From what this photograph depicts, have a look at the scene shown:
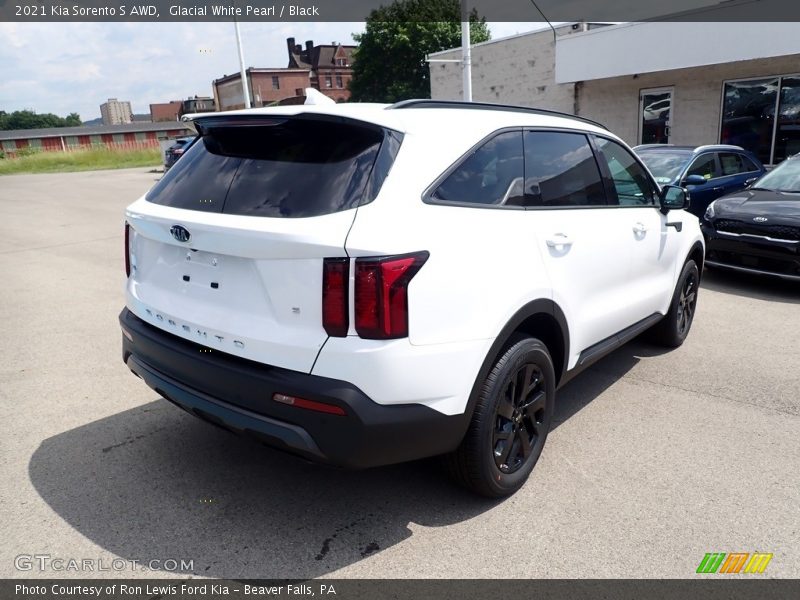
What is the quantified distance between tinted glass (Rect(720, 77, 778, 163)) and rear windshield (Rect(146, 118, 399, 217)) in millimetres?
15975

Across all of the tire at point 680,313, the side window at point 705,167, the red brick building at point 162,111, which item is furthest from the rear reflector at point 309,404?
the red brick building at point 162,111

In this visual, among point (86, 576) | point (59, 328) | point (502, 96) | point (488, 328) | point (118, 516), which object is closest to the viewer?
point (86, 576)

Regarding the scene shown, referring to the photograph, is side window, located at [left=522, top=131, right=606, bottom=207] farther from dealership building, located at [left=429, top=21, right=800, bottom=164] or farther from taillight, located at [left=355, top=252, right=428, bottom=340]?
dealership building, located at [left=429, top=21, right=800, bottom=164]

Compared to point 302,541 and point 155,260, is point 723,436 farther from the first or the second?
point 155,260

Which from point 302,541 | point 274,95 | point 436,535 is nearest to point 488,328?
point 436,535

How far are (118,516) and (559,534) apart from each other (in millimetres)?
2055

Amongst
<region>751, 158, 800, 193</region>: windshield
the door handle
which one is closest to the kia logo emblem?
the door handle

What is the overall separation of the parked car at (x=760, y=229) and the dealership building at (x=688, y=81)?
7.64 metres

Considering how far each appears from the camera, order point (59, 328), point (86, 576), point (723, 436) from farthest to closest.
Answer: point (59, 328), point (723, 436), point (86, 576)

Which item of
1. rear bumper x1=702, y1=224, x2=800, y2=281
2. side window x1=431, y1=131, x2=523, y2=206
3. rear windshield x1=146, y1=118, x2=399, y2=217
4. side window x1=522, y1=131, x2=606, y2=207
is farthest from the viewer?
rear bumper x1=702, y1=224, x2=800, y2=281

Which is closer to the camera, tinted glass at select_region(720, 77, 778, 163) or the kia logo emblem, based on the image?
the kia logo emblem

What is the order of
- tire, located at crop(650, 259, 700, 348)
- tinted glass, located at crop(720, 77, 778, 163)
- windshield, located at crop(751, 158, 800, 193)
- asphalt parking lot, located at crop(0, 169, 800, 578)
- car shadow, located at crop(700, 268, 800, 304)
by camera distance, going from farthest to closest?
tinted glass, located at crop(720, 77, 778, 163), windshield, located at crop(751, 158, 800, 193), car shadow, located at crop(700, 268, 800, 304), tire, located at crop(650, 259, 700, 348), asphalt parking lot, located at crop(0, 169, 800, 578)

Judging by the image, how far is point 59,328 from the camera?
586cm

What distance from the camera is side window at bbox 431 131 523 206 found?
2.76m
